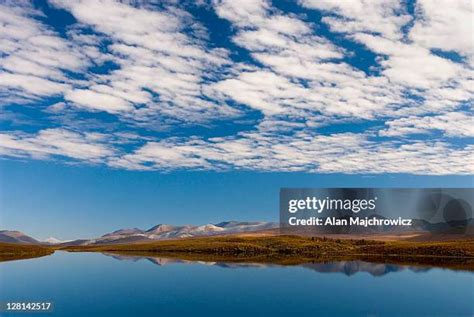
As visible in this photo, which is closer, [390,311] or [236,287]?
[390,311]

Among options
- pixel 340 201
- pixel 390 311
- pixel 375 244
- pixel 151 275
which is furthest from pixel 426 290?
pixel 375 244

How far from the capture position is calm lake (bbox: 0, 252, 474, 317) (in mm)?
45719

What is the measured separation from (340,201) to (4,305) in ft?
202

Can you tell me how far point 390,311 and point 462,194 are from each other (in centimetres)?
15924

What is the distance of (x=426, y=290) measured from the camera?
60.0 m

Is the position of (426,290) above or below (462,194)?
below

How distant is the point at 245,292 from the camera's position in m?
55.9

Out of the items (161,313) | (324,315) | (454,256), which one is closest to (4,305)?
(161,313)

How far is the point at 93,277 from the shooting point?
2869 inches

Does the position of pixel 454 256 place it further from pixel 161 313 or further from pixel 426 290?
pixel 161 313

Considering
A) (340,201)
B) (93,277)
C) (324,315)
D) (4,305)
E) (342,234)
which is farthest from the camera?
(342,234)

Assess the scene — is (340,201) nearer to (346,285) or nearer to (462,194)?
(346,285)

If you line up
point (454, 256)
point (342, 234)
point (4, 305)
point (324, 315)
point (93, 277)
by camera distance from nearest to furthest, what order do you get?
point (324, 315) < point (4, 305) < point (93, 277) < point (454, 256) < point (342, 234)

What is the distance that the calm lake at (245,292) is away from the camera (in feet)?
150
